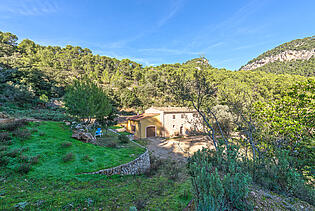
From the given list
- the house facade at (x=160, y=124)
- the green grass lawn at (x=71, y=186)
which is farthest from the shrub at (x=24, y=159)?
the house facade at (x=160, y=124)

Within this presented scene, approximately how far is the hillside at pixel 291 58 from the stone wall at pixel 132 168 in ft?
254

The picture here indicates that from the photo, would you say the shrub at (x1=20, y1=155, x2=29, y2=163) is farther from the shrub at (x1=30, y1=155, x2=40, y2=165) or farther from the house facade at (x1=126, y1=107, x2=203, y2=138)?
the house facade at (x1=126, y1=107, x2=203, y2=138)

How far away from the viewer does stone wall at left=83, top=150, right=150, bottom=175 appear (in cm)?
Answer: 713

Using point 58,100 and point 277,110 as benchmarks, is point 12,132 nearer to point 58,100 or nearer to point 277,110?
point 277,110

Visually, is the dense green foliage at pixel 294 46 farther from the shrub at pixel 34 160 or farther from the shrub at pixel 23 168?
the shrub at pixel 23 168

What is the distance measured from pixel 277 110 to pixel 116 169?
9.39m

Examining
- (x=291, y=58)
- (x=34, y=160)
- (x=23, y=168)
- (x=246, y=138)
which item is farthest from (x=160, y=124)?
(x=291, y=58)

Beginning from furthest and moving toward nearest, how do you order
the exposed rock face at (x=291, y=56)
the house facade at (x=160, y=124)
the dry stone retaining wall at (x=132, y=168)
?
the exposed rock face at (x=291, y=56)
the house facade at (x=160, y=124)
the dry stone retaining wall at (x=132, y=168)

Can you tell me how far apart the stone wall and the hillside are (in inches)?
3048

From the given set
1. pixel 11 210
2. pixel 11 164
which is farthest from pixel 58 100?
pixel 11 210

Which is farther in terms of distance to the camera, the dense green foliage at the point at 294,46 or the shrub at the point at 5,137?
the dense green foliage at the point at 294,46

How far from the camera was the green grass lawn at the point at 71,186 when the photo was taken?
155 inches

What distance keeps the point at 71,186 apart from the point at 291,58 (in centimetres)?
11565

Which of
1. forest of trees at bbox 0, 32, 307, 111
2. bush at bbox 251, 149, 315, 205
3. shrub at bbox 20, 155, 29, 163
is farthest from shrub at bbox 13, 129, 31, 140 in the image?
bush at bbox 251, 149, 315, 205
